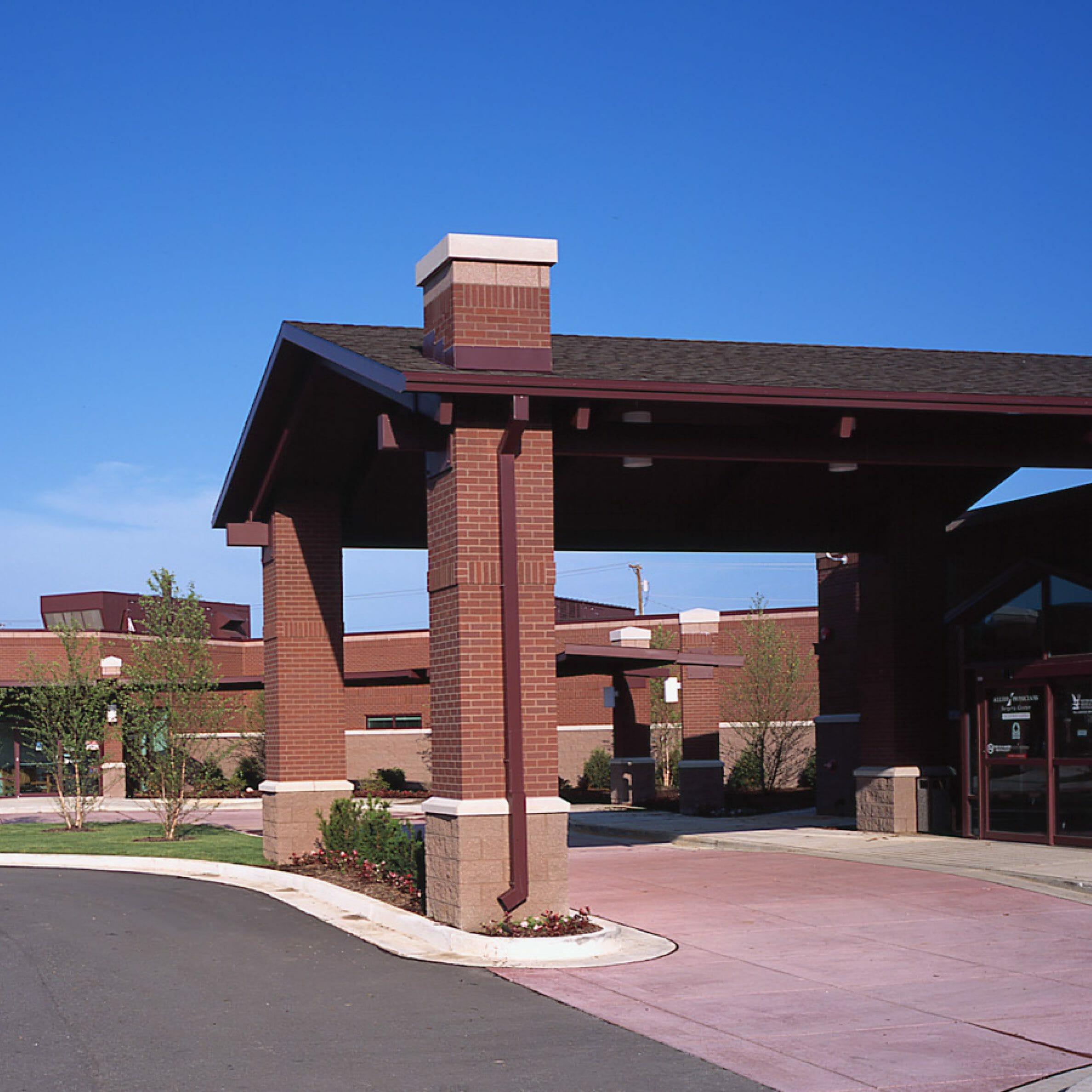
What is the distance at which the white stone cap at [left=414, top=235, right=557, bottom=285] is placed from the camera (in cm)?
1355

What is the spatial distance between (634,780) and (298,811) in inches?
687

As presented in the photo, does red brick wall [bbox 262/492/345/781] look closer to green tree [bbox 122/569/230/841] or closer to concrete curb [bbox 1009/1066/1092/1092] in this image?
green tree [bbox 122/569/230/841]

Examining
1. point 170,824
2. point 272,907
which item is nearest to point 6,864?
point 170,824

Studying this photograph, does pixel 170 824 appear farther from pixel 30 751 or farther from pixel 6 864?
pixel 30 751

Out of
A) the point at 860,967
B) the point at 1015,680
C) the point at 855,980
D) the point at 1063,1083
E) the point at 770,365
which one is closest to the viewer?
the point at 1063,1083

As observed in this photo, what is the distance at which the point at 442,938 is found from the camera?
12.4 metres

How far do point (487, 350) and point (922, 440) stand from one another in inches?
224

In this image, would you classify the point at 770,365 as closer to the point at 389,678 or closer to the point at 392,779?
the point at 389,678

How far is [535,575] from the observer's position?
13.2 m

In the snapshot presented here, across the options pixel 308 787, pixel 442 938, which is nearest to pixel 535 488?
pixel 442 938

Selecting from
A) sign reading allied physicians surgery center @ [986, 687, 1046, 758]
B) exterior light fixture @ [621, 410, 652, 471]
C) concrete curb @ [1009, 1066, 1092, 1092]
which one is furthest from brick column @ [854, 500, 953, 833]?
concrete curb @ [1009, 1066, 1092, 1092]

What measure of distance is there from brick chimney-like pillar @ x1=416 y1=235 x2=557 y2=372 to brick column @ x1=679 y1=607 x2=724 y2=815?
60.3 feet

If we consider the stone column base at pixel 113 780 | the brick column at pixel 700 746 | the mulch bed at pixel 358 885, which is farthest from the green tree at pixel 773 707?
the mulch bed at pixel 358 885

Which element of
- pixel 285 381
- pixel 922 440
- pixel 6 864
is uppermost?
pixel 285 381
